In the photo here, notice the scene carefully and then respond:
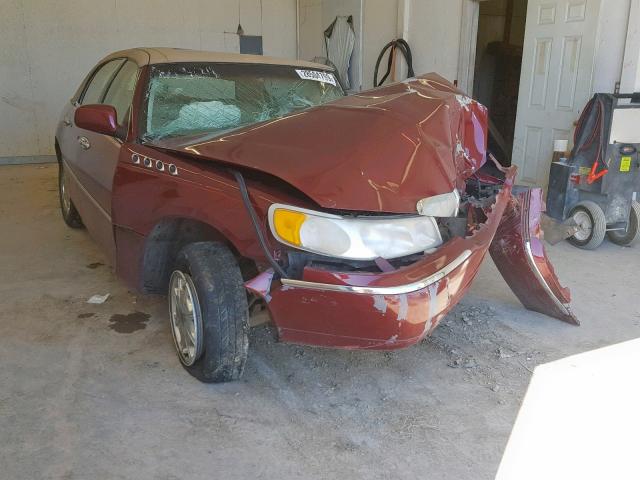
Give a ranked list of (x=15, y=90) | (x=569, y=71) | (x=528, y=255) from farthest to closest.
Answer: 1. (x=15, y=90)
2. (x=569, y=71)
3. (x=528, y=255)

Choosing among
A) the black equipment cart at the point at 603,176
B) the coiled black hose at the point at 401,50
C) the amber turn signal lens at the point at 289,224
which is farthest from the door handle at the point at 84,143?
the coiled black hose at the point at 401,50

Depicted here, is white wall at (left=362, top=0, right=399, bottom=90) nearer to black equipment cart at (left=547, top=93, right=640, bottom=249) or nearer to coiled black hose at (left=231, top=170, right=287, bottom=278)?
black equipment cart at (left=547, top=93, right=640, bottom=249)

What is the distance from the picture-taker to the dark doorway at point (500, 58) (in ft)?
31.1

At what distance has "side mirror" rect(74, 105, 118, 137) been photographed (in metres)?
2.86

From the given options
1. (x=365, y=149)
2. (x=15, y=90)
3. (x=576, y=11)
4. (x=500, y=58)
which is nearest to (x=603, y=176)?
(x=576, y=11)

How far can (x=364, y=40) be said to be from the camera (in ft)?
28.8

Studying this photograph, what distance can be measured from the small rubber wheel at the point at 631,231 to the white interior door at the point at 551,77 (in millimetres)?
1319

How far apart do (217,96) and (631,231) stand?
375 cm

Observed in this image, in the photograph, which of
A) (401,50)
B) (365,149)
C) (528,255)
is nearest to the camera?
(365,149)

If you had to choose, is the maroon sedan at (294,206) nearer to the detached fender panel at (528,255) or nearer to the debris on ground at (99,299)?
the detached fender panel at (528,255)

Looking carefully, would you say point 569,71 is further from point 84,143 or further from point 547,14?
point 84,143

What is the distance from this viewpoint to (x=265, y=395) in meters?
2.49

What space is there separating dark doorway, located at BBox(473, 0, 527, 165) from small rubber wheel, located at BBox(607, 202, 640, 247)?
493 centimetres

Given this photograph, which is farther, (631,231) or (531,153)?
(531,153)
